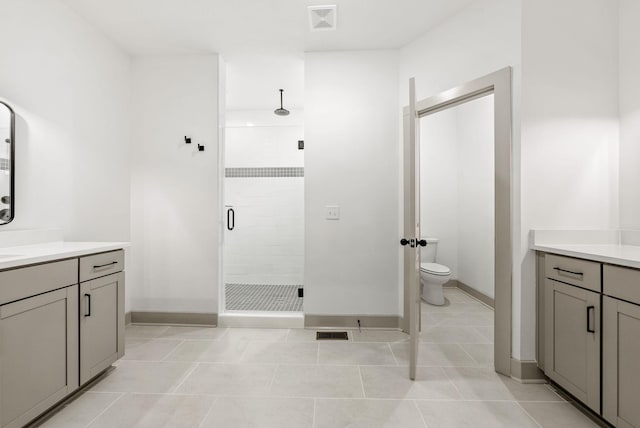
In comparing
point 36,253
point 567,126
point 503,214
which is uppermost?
point 567,126

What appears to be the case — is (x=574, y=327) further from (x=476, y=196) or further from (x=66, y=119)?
(x=66, y=119)

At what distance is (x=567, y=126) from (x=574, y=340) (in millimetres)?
1287

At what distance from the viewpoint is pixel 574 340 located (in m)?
1.58

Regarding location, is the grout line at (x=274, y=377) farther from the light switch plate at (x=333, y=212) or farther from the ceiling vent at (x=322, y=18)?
the ceiling vent at (x=322, y=18)

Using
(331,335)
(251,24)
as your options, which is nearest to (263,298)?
(331,335)

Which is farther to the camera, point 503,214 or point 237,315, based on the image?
point 237,315

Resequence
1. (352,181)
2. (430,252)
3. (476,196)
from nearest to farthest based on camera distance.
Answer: (352,181) < (476,196) < (430,252)

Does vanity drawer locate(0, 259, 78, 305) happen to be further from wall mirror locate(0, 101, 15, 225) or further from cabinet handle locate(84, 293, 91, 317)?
wall mirror locate(0, 101, 15, 225)

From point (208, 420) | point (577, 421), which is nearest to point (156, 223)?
point (208, 420)

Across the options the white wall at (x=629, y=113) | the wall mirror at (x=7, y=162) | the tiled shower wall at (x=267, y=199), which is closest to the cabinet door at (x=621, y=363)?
the white wall at (x=629, y=113)

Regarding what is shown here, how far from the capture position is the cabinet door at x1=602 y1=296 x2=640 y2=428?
1266 mm

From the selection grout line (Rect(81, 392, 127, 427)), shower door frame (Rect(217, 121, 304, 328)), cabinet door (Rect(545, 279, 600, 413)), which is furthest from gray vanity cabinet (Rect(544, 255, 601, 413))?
grout line (Rect(81, 392, 127, 427))

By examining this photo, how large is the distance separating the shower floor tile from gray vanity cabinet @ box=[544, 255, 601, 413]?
220 centimetres

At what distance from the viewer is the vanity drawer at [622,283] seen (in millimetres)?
1274
